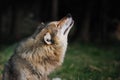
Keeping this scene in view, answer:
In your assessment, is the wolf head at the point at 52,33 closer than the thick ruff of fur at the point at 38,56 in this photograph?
No

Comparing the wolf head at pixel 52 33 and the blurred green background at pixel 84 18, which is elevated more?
the blurred green background at pixel 84 18

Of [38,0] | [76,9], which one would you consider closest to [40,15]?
[38,0]

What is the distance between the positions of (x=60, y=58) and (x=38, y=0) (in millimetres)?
17953

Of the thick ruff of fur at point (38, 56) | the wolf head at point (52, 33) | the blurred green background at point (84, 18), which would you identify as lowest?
the thick ruff of fur at point (38, 56)

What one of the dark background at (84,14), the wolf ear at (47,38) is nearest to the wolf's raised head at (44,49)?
the wolf ear at (47,38)

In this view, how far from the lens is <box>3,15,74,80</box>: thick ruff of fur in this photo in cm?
762

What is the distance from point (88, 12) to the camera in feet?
78.5

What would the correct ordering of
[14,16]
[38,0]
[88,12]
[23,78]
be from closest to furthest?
[23,78], [88,12], [38,0], [14,16]

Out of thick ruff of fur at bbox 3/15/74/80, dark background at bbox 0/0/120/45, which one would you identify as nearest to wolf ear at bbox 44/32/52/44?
thick ruff of fur at bbox 3/15/74/80

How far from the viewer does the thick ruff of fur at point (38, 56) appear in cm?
762

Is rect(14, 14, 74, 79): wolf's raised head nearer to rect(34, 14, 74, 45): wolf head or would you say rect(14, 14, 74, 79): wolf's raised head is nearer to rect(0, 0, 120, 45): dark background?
rect(34, 14, 74, 45): wolf head

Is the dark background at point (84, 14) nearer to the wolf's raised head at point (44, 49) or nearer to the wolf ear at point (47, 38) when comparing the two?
the wolf's raised head at point (44, 49)

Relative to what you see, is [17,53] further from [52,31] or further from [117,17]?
[117,17]

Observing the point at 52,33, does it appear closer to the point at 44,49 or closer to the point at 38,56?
the point at 44,49
